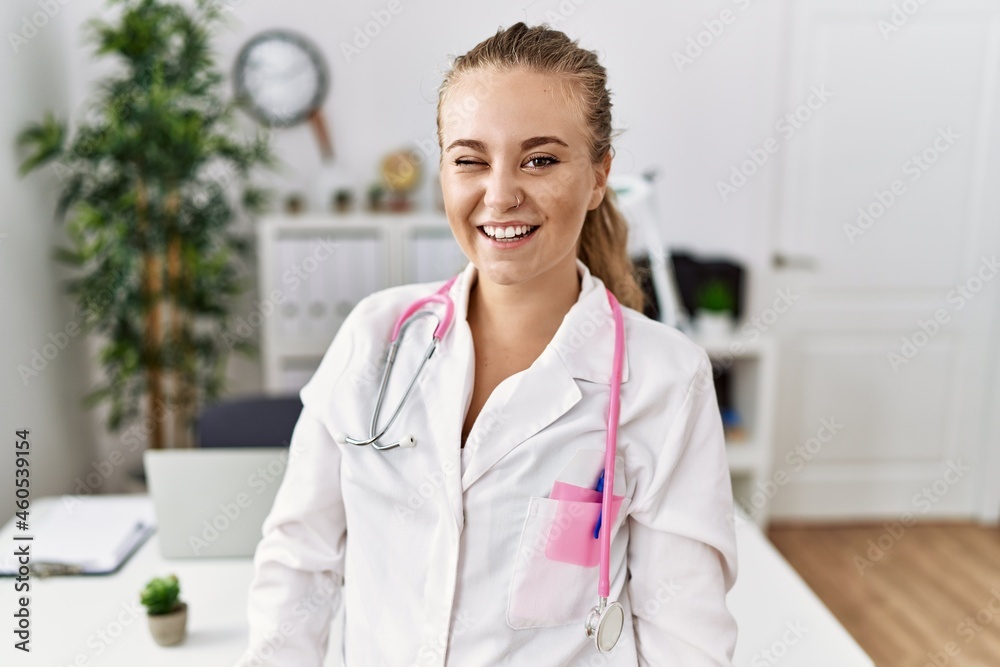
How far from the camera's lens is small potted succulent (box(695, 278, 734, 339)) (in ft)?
10.1

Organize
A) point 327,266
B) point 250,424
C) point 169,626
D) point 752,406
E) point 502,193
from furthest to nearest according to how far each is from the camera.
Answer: point 752,406 → point 327,266 → point 250,424 → point 169,626 → point 502,193

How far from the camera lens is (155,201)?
2898 millimetres

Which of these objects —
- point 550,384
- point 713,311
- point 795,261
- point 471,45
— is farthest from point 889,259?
point 550,384

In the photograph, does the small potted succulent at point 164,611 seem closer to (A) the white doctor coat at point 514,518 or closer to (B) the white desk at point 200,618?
(B) the white desk at point 200,618

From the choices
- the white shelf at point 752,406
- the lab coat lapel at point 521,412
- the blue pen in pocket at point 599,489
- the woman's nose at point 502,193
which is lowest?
the white shelf at point 752,406

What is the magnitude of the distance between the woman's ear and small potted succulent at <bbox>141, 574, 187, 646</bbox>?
83cm

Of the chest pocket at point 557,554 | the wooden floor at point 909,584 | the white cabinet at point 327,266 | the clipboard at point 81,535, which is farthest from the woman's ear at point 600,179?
the wooden floor at point 909,584

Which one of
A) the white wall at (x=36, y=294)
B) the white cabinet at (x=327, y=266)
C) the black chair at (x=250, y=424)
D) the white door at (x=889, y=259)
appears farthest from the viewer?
the white door at (x=889, y=259)

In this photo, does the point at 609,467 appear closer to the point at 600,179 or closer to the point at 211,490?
the point at 600,179

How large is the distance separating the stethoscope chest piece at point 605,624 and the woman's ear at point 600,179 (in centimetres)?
50

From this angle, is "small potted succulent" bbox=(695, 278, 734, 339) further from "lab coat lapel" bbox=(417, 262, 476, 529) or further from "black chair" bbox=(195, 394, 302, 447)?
"lab coat lapel" bbox=(417, 262, 476, 529)

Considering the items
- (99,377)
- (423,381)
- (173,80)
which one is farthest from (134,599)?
(99,377)

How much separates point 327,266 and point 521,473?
84.1 inches

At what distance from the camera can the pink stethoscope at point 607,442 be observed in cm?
102
